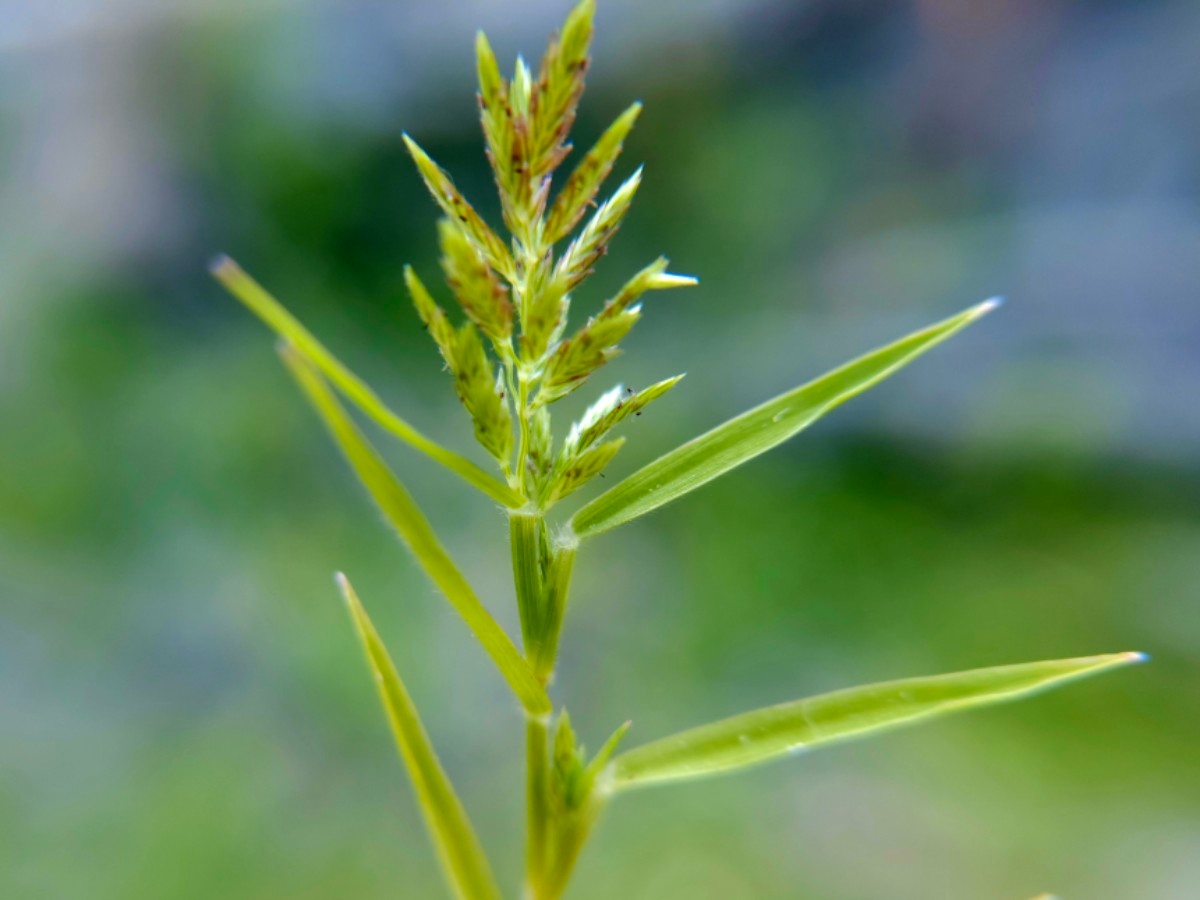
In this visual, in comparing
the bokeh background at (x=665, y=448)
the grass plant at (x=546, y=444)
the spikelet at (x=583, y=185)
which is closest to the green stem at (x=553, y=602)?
the grass plant at (x=546, y=444)

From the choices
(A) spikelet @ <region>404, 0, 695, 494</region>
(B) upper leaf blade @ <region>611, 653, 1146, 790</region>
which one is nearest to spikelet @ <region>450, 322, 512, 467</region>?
(A) spikelet @ <region>404, 0, 695, 494</region>

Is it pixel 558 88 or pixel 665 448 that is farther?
pixel 665 448

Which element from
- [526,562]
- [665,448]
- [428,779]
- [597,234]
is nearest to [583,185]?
[597,234]

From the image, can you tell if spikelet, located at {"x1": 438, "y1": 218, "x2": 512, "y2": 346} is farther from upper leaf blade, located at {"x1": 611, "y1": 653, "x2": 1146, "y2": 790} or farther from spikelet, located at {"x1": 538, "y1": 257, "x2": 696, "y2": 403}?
upper leaf blade, located at {"x1": 611, "y1": 653, "x2": 1146, "y2": 790}

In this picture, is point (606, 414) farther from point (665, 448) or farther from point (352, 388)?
point (665, 448)

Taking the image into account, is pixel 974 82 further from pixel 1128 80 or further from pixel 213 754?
pixel 213 754

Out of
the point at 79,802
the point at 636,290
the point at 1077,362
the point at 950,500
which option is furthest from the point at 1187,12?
the point at 79,802
